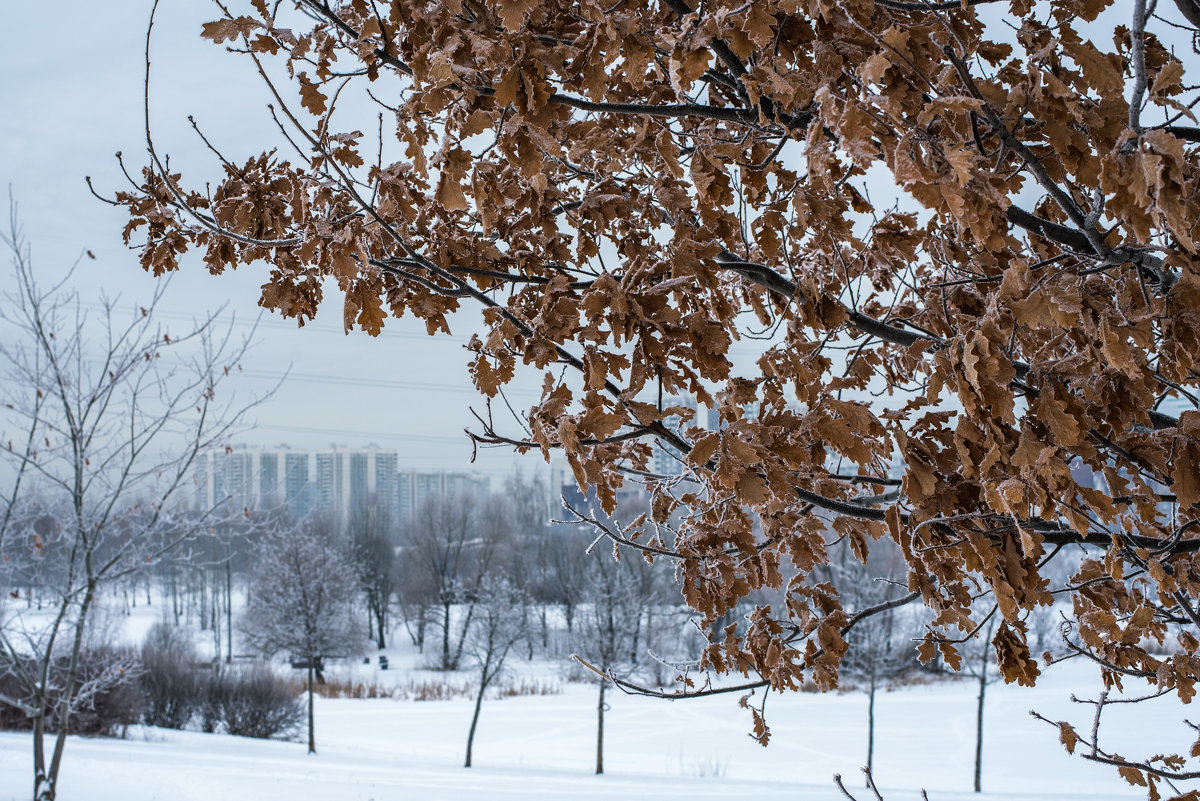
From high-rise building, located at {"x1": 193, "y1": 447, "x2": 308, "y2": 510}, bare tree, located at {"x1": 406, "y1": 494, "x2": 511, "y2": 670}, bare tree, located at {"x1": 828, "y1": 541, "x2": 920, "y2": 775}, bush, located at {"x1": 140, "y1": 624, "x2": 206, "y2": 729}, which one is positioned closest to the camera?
high-rise building, located at {"x1": 193, "y1": 447, "x2": 308, "y2": 510}

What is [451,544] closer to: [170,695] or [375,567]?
[375,567]

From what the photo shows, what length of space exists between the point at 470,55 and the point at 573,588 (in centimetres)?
2386

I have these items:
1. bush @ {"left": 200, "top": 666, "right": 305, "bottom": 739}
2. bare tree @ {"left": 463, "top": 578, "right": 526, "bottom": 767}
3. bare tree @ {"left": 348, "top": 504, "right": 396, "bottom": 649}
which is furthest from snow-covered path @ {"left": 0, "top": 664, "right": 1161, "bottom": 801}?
bare tree @ {"left": 348, "top": 504, "right": 396, "bottom": 649}

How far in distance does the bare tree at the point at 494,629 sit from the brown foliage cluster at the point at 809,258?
14.2 meters

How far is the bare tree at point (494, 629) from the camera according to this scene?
632 inches

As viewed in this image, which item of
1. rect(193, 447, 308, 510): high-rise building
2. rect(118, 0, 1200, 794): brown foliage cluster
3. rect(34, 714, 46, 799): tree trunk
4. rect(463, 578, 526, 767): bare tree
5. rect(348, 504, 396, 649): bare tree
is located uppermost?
rect(118, 0, 1200, 794): brown foliage cluster

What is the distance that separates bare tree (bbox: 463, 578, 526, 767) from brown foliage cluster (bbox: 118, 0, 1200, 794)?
14.2 m

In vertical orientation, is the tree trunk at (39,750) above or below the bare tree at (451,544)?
above

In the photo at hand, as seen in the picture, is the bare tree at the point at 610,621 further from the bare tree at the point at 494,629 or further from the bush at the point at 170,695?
the bush at the point at 170,695

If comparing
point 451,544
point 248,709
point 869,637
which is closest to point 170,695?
point 248,709

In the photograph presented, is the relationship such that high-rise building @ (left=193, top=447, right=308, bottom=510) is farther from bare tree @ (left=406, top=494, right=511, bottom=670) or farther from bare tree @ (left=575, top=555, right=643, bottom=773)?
bare tree @ (left=406, top=494, right=511, bottom=670)

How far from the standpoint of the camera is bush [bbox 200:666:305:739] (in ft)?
55.9

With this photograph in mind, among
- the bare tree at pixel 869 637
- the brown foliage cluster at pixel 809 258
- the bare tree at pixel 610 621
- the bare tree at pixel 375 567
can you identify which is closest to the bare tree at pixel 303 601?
the bare tree at pixel 610 621

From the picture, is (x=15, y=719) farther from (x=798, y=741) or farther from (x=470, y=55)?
(x=470, y=55)
